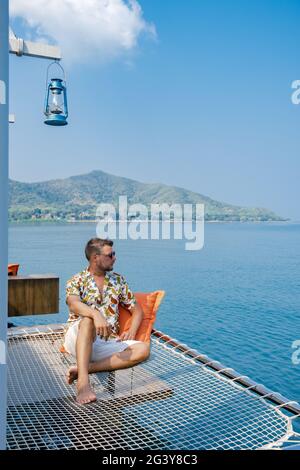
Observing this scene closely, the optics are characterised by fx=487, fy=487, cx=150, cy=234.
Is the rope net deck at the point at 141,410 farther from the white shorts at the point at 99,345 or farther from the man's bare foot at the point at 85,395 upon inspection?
the white shorts at the point at 99,345

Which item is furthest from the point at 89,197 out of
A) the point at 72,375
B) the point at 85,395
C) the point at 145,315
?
the point at 85,395

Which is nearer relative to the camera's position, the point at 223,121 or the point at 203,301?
the point at 203,301

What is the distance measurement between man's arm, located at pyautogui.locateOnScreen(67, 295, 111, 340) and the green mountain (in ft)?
166

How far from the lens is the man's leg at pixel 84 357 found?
2758 mm

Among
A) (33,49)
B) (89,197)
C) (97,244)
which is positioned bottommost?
(97,244)

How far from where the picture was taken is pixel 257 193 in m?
67.8

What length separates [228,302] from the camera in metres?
14.0

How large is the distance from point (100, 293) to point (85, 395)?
75 centimetres

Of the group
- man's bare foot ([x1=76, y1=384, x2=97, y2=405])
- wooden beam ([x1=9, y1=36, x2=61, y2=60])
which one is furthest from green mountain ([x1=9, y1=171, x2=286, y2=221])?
man's bare foot ([x1=76, y1=384, x2=97, y2=405])

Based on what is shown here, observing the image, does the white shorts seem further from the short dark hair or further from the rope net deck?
the short dark hair

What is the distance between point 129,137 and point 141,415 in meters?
63.9

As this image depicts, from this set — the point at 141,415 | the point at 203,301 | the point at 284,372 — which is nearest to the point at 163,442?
the point at 141,415

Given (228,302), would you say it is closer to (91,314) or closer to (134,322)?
(134,322)

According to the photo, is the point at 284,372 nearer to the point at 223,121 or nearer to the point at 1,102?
the point at 1,102
